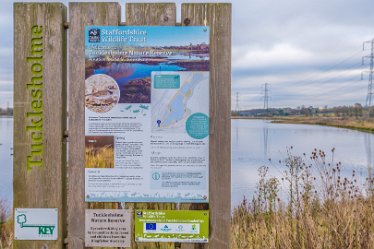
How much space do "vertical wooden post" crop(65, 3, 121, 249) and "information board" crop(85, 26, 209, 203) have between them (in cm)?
6

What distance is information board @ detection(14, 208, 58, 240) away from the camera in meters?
3.26

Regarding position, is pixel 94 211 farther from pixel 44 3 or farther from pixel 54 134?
pixel 44 3

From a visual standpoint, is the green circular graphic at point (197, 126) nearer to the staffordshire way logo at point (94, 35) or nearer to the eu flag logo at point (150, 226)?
the eu flag logo at point (150, 226)

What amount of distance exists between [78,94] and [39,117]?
32 cm

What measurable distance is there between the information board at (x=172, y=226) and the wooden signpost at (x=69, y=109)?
0.12 ft

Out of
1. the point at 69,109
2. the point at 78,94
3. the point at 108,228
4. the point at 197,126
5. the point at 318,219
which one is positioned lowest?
the point at 318,219

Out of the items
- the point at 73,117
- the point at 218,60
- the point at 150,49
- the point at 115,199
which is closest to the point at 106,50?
the point at 150,49

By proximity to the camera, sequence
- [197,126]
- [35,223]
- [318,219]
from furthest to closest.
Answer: [318,219] < [35,223] < [197,126]

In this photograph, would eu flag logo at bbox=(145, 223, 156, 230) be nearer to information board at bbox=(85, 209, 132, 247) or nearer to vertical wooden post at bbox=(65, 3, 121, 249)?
information board at bbox=(85, 209, 132, 247)

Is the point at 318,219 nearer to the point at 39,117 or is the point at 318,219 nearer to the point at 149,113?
the point at 149,113

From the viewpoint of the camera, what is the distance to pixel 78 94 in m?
3.21

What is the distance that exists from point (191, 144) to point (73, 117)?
83 centimetres

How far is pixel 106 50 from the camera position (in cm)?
318

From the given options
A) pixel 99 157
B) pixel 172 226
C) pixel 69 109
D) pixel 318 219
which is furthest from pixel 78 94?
pixel 318 219
